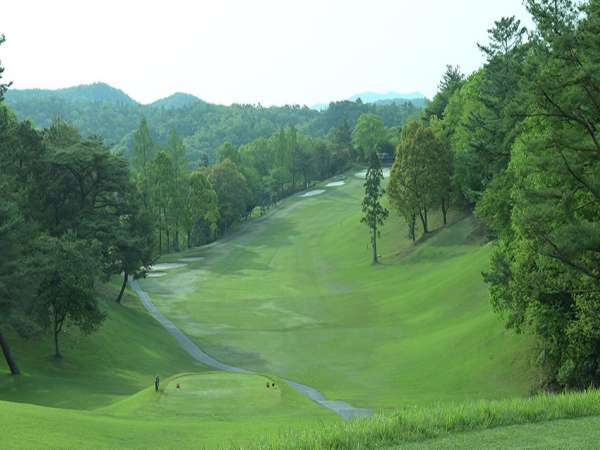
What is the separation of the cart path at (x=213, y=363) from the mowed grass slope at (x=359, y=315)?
97cm

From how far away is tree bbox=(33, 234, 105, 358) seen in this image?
149 feet

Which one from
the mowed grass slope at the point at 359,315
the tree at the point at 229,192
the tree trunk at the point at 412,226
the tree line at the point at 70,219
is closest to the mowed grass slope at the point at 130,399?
the tree line at the point at 70,219

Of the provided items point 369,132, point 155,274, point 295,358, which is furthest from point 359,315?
point 369,132

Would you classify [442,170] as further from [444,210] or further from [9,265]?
[9,265]

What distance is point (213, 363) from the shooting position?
54156 mm

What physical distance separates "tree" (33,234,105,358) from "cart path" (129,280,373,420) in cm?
1118

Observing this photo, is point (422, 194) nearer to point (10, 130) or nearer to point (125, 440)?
point (10, 130)

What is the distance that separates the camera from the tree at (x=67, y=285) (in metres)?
45.4

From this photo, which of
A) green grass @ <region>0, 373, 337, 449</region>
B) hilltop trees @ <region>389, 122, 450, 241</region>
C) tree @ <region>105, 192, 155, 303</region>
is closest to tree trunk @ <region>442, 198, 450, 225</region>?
hilltop trees @ <region>389, 122, 450, 241</region>

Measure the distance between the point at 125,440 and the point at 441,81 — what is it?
124m

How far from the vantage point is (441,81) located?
440 ft

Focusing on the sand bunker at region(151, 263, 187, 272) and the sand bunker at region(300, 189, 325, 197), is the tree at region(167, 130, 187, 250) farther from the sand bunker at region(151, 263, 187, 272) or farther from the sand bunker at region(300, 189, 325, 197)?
the sand bunker at region(300, 189, 325, 197)

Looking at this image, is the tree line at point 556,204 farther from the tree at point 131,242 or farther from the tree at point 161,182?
the tree at point 161,182

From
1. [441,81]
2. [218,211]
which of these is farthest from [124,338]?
[441,81]
